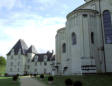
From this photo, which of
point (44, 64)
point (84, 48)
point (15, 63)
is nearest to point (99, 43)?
point (84, 48)

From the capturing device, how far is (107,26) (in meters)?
26.5

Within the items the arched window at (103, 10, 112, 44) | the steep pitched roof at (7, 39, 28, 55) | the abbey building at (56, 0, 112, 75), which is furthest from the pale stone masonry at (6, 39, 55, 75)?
the arched window at (103, 10, 112, 44)

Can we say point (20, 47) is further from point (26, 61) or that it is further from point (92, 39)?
point (92, 39)

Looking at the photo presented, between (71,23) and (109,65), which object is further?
(71,23)

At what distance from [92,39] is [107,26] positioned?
377cm

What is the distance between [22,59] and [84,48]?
43862 millimetres

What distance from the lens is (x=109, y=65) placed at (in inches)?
991

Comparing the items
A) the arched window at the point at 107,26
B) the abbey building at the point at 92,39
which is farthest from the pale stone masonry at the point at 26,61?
the arched window at the point at 107,26

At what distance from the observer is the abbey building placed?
2530 cm

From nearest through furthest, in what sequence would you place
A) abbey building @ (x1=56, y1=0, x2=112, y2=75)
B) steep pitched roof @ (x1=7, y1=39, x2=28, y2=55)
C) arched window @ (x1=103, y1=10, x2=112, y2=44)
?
1. abbey building @ (x1=56, y1=0, x2=112, y2=75)
2. arched window @ (x1=103, y1=10, x2=112, y2=44)
3. steep pitched roof @ (x1=7, y1=39, x2=28, y2=55)

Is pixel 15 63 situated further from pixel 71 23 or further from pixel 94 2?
pixel 94 2

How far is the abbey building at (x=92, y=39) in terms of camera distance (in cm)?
2530

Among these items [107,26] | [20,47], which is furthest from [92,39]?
[20,47]

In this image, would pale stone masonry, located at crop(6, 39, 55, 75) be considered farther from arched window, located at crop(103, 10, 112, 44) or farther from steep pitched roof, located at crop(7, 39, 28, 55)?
arched window, located at crop(103, 10, 112, 44)
